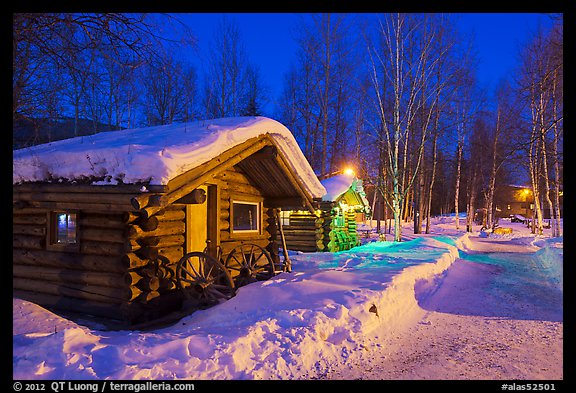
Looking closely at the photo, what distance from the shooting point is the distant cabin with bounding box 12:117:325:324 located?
6.85 meters

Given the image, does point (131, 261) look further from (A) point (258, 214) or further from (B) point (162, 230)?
(A) point (258, 214)

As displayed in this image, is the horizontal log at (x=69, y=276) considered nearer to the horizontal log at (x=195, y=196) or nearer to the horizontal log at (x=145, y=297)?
the horizontal log at (x=145, y=297)

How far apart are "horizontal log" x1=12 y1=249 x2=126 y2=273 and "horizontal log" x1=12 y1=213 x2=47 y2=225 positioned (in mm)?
662

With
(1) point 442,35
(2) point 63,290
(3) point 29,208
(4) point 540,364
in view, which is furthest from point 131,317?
(1) point 442,35

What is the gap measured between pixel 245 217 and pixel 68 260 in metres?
4.83

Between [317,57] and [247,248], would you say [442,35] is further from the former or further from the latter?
[247,248]

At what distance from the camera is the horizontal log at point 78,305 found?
744 centimetres

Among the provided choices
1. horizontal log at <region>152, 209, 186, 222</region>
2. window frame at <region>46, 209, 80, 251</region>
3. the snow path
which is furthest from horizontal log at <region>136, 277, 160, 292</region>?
the snow path

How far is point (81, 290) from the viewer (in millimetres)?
7902

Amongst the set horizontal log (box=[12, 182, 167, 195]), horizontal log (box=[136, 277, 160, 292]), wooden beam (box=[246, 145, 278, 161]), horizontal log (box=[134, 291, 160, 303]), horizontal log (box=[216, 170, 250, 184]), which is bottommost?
horizontal log (box=[134, 291, 160, 303])

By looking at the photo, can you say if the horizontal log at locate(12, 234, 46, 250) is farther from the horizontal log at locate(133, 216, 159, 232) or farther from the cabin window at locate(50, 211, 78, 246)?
the horizontal log at locate(133, 216, 159, 232)

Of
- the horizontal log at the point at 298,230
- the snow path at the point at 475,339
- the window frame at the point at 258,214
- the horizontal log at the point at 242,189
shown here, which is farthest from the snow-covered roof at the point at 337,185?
the snow path at the point at 475,339

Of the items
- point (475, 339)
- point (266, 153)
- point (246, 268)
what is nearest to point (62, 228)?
point (246, 268)
